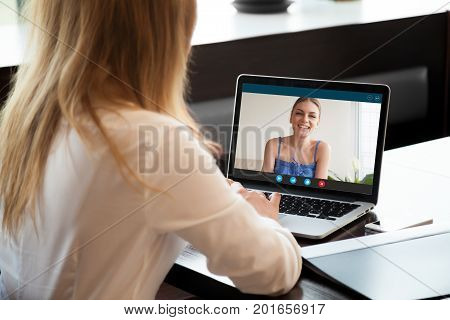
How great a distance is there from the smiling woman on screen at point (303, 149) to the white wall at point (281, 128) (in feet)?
0.04

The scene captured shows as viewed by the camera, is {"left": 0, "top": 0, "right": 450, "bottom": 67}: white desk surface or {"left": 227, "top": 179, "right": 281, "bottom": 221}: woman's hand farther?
{"left": 0, "top": 0, "right": 450, "bottom": 67}: white desk surface

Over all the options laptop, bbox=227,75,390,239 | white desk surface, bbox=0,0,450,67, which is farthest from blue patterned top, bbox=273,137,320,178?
white desk surface, bbox=0,0,450,67

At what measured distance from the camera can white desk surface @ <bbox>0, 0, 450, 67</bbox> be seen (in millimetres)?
2424

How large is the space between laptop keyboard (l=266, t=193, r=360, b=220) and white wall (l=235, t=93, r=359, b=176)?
0.22 feet

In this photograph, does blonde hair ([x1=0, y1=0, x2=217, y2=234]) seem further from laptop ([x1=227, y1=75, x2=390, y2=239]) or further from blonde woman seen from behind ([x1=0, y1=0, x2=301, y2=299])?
laptop ([x1=227, y1=75, x2=390, y2=239])

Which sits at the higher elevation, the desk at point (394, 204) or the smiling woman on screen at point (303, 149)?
the smiling woman on screen at point (303, 149)

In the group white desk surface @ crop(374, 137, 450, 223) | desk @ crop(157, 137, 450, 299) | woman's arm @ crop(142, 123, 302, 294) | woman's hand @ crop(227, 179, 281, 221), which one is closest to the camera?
woman's arm @ crop(142, 123, 302, 294)

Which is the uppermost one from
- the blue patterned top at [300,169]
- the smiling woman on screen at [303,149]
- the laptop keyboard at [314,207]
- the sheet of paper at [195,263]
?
the smiling woman on screen at [303,149]

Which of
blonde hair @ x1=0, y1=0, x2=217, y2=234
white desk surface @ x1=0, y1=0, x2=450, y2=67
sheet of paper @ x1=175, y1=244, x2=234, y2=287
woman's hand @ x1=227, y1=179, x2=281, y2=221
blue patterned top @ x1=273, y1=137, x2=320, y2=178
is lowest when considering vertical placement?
sheet of paper @ x1=175, y1=244, x2=234, y2=287

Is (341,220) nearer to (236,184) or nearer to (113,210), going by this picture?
(236,184)

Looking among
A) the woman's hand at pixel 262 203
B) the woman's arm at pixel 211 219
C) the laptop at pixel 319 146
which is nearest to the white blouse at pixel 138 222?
the woman's arm at pixel 211 219

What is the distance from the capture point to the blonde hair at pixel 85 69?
108 centimetres

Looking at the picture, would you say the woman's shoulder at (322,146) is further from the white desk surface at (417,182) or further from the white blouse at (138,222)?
the white blouse at (138,222)
